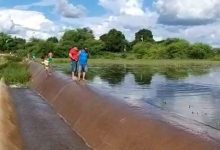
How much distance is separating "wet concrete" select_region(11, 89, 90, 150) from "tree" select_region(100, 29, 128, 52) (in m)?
120

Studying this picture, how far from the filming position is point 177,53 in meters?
119

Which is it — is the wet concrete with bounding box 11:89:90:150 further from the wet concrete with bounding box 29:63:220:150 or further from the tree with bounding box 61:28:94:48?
the tree with bounding box 61:28:94:48

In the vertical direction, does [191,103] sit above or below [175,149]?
below

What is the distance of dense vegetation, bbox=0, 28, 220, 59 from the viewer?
4660 inches

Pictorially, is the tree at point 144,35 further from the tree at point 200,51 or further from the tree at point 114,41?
the tree at point 200,51

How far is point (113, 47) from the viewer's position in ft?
471

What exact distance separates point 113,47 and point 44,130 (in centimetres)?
12887

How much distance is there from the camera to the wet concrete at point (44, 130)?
1288 centimetres

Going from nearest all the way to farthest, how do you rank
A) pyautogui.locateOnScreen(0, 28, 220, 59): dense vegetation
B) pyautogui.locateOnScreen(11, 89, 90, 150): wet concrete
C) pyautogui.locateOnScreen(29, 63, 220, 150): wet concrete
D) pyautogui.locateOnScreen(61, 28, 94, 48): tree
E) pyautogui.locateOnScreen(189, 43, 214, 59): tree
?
pyautogui.locateOnScreen(29, 63, 220, 150): wet concrete, pyautogui.locateOnScreen(11, 89, 90, 150): wet concrete, pyautogui.locateOnScreen(0, 28, 220, 59): dense vegetation, pyautogui.locateOnScreen(189, 43, 214, 59): tree, pyautogui.locateOnScreen(61, 28, 94, 48): tree

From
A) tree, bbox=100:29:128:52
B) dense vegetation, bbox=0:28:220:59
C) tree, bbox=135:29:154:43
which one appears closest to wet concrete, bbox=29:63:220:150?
dense vegetation, bbox=0:28:220:59

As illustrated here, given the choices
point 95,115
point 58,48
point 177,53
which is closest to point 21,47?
point 58,48

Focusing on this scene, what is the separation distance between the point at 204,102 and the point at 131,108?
14.4m

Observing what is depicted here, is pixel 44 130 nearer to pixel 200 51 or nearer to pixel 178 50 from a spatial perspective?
pixel 178 50

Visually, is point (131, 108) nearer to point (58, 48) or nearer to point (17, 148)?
point (17, 148)
